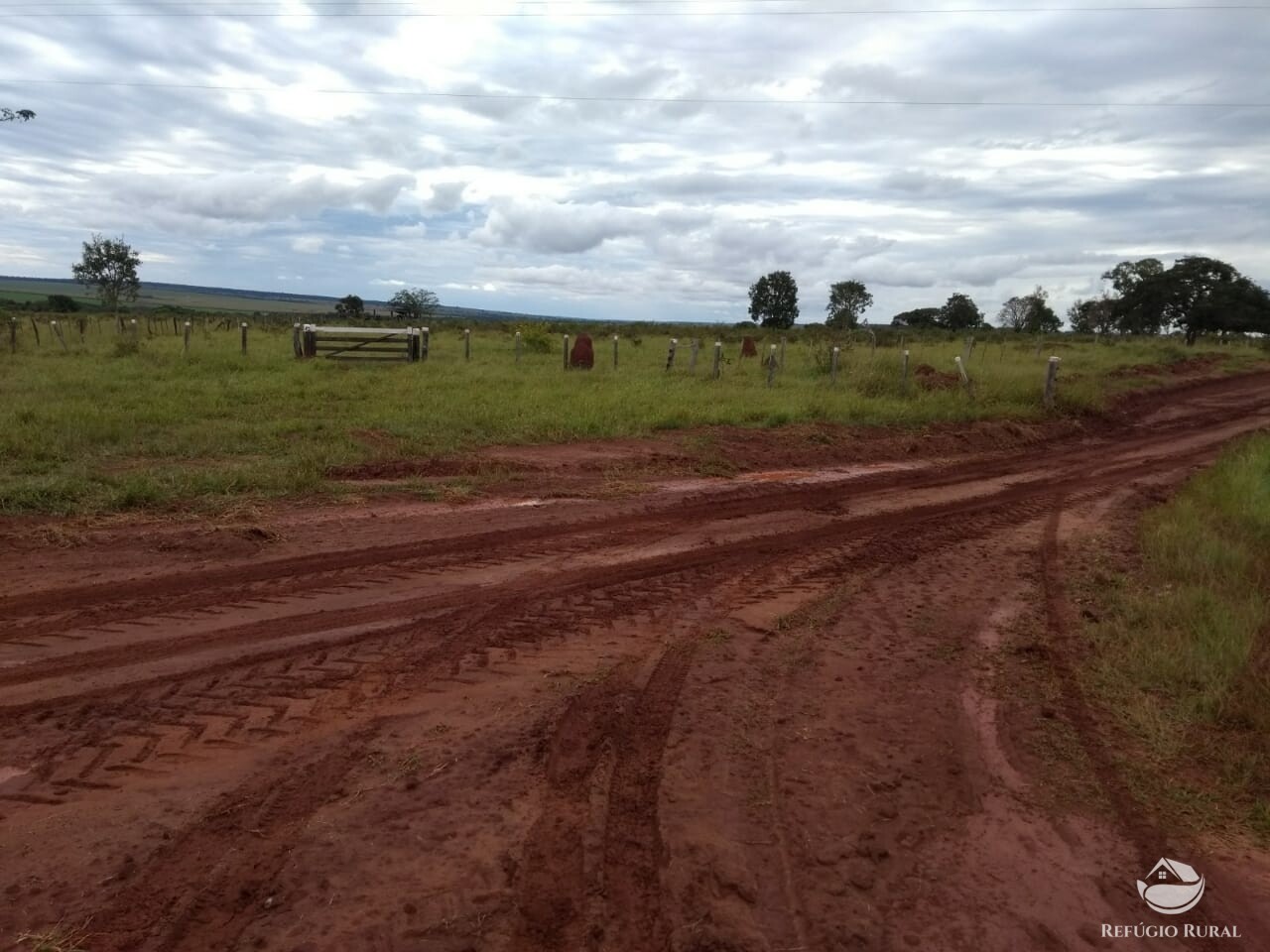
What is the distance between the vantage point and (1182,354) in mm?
34188

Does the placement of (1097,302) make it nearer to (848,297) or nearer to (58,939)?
(848,297)

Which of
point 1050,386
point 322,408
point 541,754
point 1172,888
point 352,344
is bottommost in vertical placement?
point 1172,888

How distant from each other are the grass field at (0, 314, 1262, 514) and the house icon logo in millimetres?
7447

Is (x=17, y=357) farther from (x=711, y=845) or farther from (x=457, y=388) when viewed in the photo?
(x=711, y=845)

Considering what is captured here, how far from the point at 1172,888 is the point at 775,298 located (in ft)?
224

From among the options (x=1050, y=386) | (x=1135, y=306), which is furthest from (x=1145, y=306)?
(x=1050, y=386)

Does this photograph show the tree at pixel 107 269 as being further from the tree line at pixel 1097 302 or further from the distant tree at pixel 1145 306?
the distant tree at pixel 1145 306

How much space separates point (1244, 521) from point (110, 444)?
40.1ft

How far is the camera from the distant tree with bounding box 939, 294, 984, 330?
67.8 metres

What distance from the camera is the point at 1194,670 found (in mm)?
4996

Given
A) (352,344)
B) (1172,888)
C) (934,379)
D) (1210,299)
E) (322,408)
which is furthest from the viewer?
(1210,299)

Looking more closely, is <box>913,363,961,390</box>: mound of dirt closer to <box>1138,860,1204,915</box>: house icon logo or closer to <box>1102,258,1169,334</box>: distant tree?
<box>1138,860,1204,915</box>: house icon logo

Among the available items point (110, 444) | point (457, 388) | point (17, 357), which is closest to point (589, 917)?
point (110, 444)

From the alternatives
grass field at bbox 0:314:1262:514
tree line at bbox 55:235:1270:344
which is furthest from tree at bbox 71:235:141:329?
grass field at bbox 0:314:1262:514
